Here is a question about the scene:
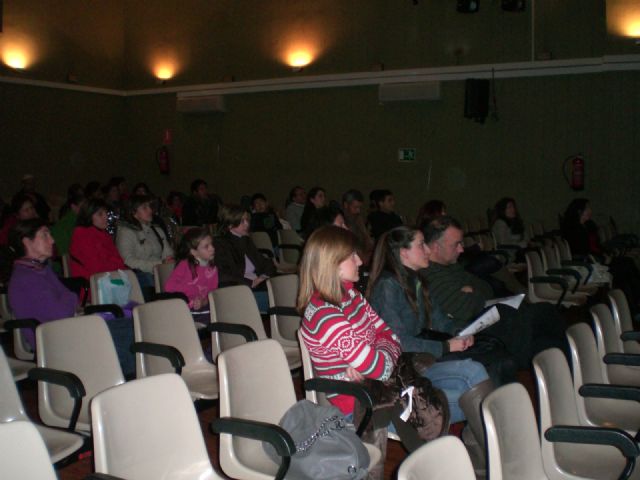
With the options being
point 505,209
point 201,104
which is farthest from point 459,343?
point 201,104

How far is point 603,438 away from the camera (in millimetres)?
2498

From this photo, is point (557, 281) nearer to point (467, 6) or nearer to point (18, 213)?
point (467, 6)

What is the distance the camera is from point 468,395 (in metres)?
2.90

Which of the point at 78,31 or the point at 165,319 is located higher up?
the point at 78,31

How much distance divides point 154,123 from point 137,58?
1.34m

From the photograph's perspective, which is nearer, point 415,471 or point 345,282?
point 415,471

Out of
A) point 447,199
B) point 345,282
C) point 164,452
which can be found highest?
point 447,199

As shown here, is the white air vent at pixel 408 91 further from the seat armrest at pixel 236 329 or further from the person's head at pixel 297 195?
the seat armrest at pixel 236 329

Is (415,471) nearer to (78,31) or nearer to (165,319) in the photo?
(165,319)

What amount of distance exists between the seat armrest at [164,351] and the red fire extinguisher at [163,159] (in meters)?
10.5

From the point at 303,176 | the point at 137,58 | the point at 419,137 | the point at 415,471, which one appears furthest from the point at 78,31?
the point at 415,471

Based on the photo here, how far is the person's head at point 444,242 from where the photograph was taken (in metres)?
4.16

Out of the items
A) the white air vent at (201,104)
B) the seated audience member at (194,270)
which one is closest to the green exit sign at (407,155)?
the white air vent at (201,104)

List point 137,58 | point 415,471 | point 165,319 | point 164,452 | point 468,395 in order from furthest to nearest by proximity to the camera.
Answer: point 137,58 < point 165,319 < point 468,395 < point 164,452 < point 415,471
